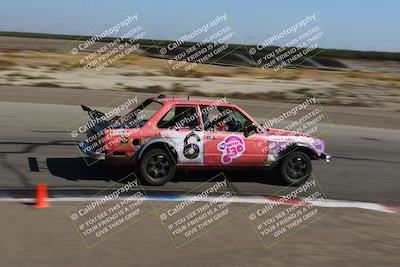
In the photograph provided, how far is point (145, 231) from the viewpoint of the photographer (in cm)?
670

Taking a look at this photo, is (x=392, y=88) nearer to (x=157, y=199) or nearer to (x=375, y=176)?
(x=375, y=176)

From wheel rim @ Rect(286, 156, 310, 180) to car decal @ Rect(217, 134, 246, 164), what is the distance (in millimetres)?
1002

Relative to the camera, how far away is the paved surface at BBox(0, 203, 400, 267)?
18.6 ft

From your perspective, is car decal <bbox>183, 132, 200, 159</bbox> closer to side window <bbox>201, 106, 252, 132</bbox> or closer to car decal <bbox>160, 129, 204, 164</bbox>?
car decal <bbox>160, 129, 204, 164</bbox>

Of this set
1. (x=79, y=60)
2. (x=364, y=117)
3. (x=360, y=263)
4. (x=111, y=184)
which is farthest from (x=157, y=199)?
(x=79, y=60)

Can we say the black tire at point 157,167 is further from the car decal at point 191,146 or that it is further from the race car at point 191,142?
the car decal at point 191,146

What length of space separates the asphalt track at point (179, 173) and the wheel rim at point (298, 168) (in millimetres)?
321

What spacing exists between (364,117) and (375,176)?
11.6 meters

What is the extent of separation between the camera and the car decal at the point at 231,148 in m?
9.55

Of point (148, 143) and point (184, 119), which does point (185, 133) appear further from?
point (148, 143)

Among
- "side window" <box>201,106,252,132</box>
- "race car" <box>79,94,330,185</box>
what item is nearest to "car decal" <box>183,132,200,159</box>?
"race car" <box>79,94,330,185</box>
